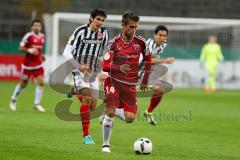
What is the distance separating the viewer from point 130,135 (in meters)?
12.4

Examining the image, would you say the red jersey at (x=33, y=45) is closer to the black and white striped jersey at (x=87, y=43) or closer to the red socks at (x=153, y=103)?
the red socks at (x=153, y=103)

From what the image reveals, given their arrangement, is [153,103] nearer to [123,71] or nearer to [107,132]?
[123,71]

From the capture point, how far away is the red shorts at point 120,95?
401 inches

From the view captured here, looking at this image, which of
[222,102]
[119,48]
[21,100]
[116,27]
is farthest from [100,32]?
[116,27]

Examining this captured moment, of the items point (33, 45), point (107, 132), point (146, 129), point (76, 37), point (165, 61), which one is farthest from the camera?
point (33, 45)

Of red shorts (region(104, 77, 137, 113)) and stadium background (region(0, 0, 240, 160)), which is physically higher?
red shorts (region(104, 77, 137, 113))

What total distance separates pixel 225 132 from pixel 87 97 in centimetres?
357

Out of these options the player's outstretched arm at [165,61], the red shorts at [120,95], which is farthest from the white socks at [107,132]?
the player's outstretched arm at [165,61]

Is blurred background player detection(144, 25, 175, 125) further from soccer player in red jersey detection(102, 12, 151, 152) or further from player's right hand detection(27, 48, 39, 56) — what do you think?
player's right hand detection(27, 48, 39, 56)

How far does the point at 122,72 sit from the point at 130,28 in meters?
1.07

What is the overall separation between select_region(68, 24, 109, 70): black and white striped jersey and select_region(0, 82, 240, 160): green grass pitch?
1482 millimetres

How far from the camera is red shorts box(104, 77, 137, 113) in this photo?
33.4 ft

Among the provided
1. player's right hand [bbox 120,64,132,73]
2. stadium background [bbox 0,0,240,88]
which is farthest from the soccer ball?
stadium background [bbox 0,0,240,88]

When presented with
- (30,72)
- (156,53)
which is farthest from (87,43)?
(30,72)
